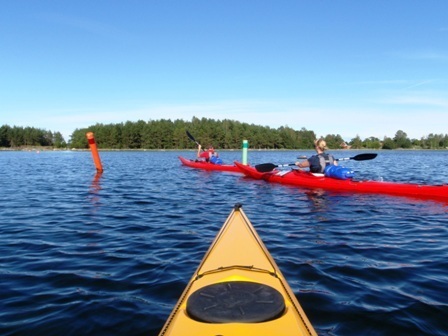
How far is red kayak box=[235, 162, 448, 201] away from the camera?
968cm

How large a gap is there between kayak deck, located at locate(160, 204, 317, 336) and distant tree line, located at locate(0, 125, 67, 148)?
413ft

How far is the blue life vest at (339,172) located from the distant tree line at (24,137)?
12053cm

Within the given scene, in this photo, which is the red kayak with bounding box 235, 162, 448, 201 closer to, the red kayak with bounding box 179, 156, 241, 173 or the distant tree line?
the red kayak with bounding box 179, 156, 241, 173

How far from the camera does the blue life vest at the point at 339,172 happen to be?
11.4m

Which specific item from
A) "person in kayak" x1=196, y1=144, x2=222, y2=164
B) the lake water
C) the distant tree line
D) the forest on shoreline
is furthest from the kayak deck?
the distant tree line

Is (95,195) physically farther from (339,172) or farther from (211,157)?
(211,157)

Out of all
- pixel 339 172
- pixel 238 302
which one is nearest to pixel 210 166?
pixel 339 172

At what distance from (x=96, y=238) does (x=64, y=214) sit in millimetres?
2639

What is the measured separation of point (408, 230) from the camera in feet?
21.4

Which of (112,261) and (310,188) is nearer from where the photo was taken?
(112,261)

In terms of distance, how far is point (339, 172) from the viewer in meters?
11.5

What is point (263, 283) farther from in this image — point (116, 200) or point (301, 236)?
point (116, 200)

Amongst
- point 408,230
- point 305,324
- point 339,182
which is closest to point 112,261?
point 305,324

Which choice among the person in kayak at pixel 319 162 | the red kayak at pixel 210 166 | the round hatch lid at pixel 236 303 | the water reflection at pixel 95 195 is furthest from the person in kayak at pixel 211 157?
the round hatch lid at pixel 236 303
